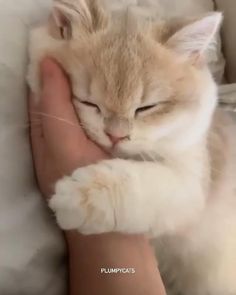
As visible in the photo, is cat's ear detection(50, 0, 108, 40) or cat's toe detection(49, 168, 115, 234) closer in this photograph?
cat's toe detection(49, 168, 115, 234)

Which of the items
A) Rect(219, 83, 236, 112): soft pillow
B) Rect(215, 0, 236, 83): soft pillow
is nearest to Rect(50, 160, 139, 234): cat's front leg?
Rect(219, 83, 236, 112): soft pillow

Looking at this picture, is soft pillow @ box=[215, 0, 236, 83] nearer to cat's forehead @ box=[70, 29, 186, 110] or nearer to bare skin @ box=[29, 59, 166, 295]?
cat's forehead @ box=[70, 29, 186, 110]

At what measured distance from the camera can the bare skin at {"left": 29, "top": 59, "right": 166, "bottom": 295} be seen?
36.7 inches

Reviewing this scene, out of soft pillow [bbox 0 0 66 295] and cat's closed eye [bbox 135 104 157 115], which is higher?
cat's closed eye [bbox 135 104 157 115]

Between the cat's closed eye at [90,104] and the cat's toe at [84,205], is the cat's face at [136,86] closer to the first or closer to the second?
the cat's closed eye at [90,104]

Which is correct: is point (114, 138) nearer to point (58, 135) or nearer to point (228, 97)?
point (58, 135)

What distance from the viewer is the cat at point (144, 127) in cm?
88

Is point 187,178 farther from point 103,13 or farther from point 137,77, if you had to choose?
point 103,13

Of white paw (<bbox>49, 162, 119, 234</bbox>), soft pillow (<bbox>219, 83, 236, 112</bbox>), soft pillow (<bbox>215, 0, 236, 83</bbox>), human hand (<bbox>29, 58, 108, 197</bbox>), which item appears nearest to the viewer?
white paw (<bbox>49, 162, 119, 234</bbox>)

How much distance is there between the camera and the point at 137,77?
0.94 m

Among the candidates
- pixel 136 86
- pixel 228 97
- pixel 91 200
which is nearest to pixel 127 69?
pixel 136 86

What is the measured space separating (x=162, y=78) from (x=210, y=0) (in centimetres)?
65

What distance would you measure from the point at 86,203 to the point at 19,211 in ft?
0.65

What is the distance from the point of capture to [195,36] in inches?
38.1
